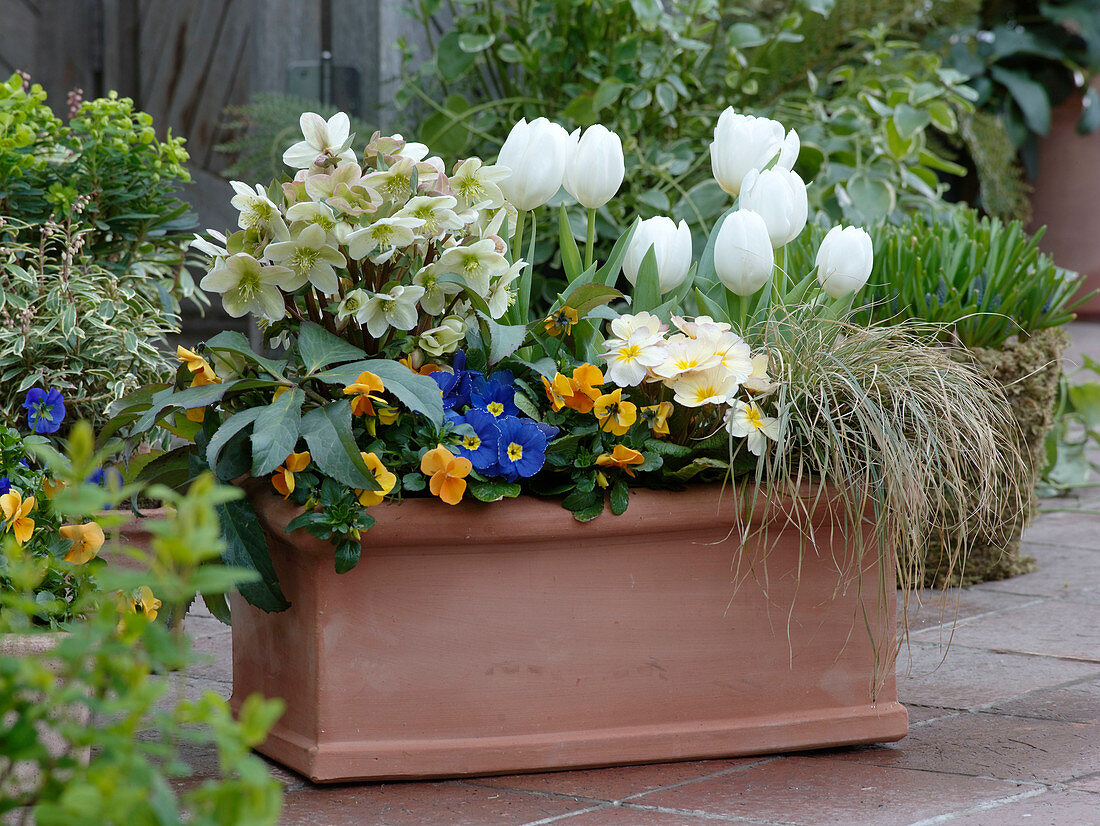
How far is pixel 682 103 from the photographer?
3.56 m

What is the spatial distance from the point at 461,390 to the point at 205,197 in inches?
112

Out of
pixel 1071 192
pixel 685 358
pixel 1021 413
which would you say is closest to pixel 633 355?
pixel 685 358

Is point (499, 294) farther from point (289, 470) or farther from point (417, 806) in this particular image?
point (417, 806)

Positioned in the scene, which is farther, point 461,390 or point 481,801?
point 461,390

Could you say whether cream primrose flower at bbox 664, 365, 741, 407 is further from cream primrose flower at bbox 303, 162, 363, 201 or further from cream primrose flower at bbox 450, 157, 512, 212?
cream primrose flower at bbox 303, 162, 363, 201

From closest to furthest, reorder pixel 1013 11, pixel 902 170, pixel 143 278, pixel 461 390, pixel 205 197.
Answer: pixel 461 390 < pixel 143 278 < pixel 902 170 < pixel 205 197 < pixel 1013 11

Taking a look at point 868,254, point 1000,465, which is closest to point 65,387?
point 868,254

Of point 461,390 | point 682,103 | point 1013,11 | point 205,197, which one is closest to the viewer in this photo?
point 461,390

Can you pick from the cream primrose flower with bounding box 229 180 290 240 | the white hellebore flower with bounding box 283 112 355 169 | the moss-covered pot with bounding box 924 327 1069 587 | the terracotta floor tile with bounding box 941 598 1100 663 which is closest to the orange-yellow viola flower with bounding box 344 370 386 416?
the cream primrose flower with bounding box 229 180 290 240

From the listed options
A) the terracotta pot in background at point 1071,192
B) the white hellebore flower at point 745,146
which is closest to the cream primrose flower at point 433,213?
the white hellebore flower at point 745,146

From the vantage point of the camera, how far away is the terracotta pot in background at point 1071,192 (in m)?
5.43

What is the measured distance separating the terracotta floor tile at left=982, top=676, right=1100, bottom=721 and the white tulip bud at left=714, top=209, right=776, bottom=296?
76 centimetres

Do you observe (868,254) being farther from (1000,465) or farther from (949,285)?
(949,285)

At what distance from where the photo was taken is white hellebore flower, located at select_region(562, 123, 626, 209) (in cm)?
165
